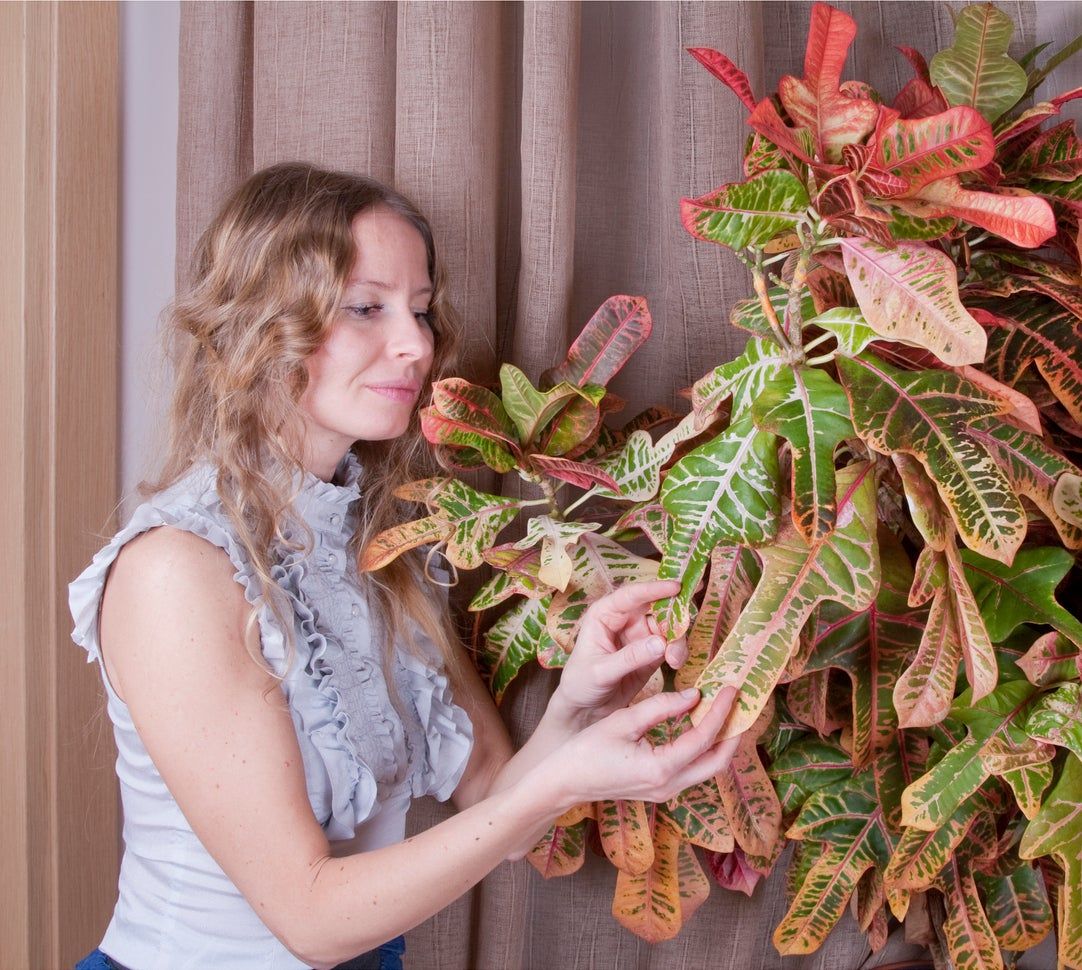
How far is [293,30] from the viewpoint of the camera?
1329 millimetres

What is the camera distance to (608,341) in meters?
1.13

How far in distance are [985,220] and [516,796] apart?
689 mm

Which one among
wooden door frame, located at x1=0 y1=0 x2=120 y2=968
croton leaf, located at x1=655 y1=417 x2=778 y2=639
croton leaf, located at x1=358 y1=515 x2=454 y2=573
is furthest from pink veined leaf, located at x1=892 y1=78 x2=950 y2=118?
wooden door frame, located at x1=0 y1=0 x2=120 y2=968

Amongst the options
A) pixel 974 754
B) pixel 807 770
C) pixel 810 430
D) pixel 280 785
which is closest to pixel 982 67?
pixel 810 430

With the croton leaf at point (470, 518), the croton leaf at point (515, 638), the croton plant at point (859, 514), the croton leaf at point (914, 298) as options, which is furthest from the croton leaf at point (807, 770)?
the croton leaf at point (914, 298)

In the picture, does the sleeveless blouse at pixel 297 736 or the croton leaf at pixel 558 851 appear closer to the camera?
the sleeveless blouse at pixel 297 736

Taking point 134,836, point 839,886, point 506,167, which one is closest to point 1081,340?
point 839,886

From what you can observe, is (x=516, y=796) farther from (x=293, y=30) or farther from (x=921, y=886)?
(x=293, y=30)

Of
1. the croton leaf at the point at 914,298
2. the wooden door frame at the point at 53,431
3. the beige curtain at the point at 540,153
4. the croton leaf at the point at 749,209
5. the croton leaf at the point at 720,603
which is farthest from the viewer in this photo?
the wooden door frame at the point at 53,431

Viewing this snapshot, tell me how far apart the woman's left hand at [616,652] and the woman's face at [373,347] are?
0.36 meters

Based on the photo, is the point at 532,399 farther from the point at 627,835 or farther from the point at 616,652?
the point at 627,835

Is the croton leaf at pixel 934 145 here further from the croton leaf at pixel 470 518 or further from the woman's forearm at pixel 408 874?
the woman's forearm at pixel 408 874

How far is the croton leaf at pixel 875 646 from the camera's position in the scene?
104 centimetres

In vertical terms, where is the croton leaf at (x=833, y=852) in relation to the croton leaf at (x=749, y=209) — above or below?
below
